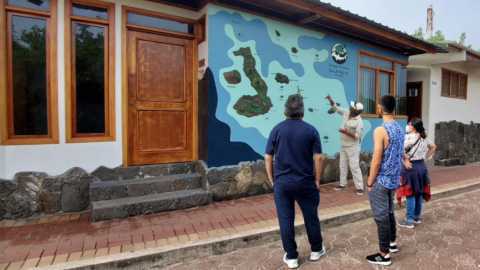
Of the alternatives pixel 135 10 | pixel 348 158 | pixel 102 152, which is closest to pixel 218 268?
pixel 102 152

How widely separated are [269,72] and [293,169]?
10.8ft

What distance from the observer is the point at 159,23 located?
5.11 meters

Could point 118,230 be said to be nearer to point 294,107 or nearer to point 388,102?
point 294,107

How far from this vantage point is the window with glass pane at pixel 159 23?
4.93 metres

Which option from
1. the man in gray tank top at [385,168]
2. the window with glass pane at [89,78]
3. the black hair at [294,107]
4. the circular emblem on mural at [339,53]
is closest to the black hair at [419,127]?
the man in gray tank top at [385,168]

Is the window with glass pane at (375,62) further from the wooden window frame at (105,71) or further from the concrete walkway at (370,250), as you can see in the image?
the wooden window frame at (105,71)

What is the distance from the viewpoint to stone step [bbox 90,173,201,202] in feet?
14.7

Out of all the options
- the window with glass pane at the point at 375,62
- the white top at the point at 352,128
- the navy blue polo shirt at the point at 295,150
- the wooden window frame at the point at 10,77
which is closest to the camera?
the navy blue polo shirt at the point at 295,150

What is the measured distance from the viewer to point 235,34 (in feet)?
17.7

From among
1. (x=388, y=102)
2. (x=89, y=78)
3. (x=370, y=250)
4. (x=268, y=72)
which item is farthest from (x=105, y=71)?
(x=370, y=250)

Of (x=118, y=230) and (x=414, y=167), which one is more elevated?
(x=414, y=167)

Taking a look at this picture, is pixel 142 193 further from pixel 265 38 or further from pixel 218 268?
pixel 265 38

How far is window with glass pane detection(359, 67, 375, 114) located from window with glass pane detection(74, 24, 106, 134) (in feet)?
20.2

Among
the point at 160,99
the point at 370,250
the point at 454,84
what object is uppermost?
the point at 454,84
